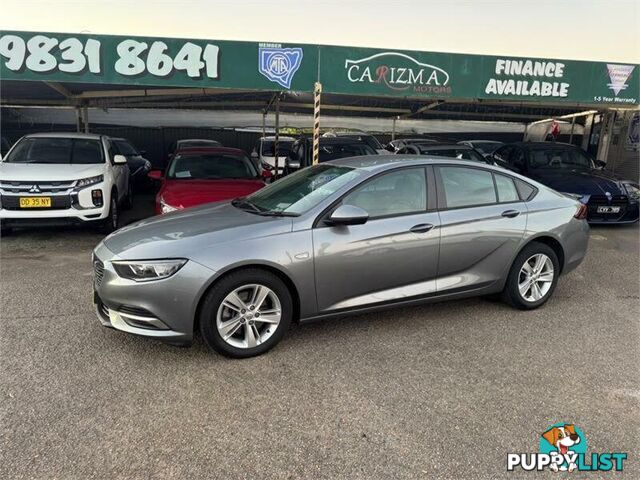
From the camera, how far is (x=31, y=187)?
6613mm

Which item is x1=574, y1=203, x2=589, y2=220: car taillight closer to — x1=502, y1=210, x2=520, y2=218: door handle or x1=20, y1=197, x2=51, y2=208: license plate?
x1=502, y1=210, x2=520, y2=218: door handle

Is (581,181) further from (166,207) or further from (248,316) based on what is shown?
(248,316)

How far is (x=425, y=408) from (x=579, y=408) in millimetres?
967

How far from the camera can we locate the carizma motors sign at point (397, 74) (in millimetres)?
8164

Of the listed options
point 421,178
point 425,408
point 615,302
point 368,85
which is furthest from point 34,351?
point 368,85

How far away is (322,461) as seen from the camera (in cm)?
242

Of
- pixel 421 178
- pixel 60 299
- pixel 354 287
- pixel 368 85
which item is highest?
pixel 368 85

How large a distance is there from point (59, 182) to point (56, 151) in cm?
139

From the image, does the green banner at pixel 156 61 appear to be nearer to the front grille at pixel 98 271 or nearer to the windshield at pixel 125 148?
the front grille at pixel 98 271

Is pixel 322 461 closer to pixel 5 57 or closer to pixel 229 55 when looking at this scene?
pixel 229 55

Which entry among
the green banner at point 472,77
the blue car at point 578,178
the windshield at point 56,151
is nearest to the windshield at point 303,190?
the green banner at point 472,77

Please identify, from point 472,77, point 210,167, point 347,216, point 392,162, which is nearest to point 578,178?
point 472,77

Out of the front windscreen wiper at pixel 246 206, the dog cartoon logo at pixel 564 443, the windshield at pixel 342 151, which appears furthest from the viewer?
the windshield at pixel 342 151

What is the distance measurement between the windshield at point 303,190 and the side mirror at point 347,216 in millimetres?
228
